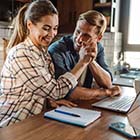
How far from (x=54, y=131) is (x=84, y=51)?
734 millimetres

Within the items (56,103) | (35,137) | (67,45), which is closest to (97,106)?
(56,103)

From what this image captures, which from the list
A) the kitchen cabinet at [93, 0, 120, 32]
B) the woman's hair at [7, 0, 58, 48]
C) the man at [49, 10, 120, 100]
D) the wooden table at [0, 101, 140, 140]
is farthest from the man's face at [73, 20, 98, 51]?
the kitchen cabinet at [93, 0, 120, 32]

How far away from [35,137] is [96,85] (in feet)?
3.74

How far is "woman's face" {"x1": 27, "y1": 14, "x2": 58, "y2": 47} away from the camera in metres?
1.36

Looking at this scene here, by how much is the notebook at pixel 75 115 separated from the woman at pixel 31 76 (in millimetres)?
129

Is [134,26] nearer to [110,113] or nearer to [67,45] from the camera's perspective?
[67,45]

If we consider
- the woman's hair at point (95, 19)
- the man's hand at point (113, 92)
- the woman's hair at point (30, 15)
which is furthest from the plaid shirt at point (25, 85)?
the woman's hair at point (95, 19)

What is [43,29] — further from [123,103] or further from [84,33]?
[123,103]

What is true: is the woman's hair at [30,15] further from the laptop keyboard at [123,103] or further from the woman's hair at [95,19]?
the laptop keyboard at [123,103]

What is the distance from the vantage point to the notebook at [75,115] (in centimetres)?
108

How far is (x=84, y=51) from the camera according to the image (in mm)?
1616

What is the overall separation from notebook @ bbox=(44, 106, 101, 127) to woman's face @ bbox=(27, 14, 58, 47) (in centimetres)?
39

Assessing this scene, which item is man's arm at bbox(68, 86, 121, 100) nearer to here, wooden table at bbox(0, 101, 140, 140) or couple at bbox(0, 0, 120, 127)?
couple at bbox(0, 0, 120, 127)

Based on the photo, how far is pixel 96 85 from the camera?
2004 mm
